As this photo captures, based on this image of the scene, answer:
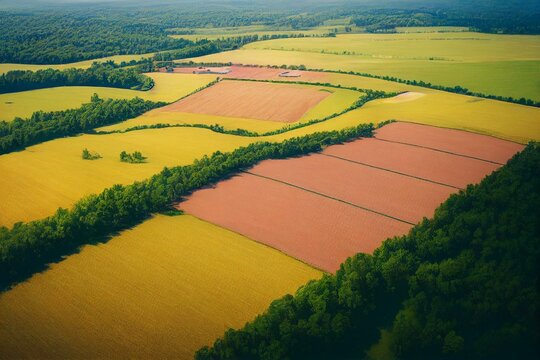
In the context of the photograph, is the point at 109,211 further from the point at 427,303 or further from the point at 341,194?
the point at 427,303

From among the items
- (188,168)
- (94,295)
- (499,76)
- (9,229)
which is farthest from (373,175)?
(499,76)

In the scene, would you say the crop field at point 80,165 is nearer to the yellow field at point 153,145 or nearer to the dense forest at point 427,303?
the yellow field at point 153,145

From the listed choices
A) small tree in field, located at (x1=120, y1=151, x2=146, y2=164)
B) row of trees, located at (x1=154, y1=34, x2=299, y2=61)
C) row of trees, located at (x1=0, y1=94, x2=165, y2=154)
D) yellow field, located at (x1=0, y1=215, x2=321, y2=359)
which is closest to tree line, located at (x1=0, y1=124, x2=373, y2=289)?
yellow field, located at (x1=0, y1=215, x2=321, y2=359)

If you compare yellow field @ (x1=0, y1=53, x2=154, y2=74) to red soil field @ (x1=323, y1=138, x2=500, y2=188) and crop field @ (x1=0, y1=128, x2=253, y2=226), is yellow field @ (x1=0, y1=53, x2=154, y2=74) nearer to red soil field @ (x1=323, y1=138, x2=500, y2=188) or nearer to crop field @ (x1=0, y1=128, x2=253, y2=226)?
crop field @ (x1=0, y1=128, x2=253, y2=226)

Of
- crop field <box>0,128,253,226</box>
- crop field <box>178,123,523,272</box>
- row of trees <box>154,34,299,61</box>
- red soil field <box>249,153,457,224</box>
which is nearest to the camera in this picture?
crop field <box>178,123,523,272</box>

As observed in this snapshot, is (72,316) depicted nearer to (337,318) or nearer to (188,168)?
(337,318)

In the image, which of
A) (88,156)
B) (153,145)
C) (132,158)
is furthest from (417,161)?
(88,156)
